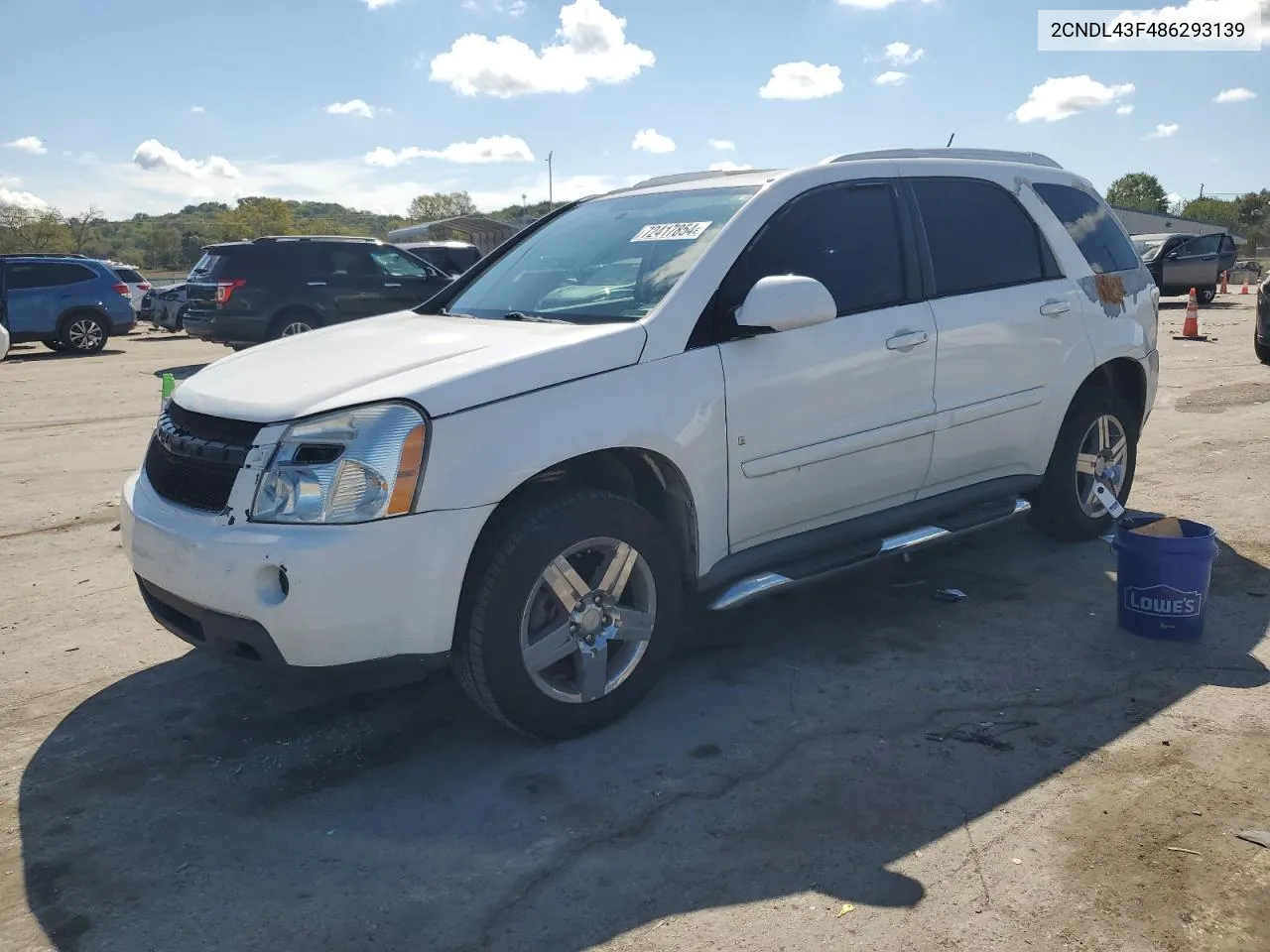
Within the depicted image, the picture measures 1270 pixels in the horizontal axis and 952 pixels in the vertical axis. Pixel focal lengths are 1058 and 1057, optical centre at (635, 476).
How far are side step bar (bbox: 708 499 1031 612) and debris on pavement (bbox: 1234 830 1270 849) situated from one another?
159 cm

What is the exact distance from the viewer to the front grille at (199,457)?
3205 mm

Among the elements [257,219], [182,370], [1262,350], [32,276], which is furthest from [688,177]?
[257,219]

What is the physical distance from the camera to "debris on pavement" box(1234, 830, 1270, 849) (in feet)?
9.41

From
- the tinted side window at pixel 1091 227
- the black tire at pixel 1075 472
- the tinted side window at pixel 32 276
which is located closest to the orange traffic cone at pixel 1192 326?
the tinted side window at pixel 1091 227

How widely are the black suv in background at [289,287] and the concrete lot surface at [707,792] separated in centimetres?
908

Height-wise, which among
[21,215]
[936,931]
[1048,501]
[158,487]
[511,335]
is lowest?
[936,931]

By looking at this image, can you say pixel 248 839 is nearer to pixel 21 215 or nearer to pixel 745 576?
pixel 745 576

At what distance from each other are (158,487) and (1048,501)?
4.13 metres

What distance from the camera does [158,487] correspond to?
352 centimetres

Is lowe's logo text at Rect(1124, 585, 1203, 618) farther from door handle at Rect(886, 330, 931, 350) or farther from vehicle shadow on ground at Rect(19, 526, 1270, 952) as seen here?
door handle at Rect(886, 330, 931, 350)

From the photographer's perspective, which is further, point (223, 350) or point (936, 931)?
point (223, 350)

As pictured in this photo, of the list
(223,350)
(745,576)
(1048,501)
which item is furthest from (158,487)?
(223,350)

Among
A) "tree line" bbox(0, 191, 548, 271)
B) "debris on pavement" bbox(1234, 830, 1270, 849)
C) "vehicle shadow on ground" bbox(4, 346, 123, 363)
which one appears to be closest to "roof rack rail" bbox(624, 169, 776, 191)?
"debris on pavement" bbox(1234, 830, 1270, 849)

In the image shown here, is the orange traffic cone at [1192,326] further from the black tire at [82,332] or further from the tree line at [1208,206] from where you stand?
the tree line at [1208,206]
